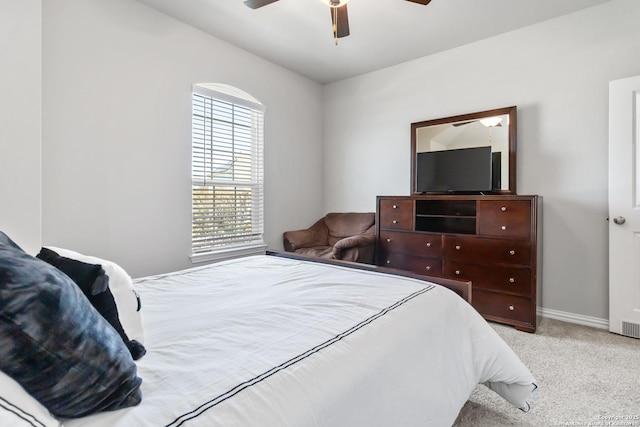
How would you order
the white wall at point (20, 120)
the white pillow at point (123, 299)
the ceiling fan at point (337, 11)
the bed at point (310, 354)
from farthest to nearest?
the ceiling fan at point (337, 11), the white wall at point (20, 120), the white pillow at point (123, 299), the bed at point (310, 354)

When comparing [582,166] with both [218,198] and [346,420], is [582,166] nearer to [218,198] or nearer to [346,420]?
[346,420]

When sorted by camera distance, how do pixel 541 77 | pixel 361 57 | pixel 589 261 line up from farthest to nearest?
pixel 361 57
pixel 541 77
pixel 589 261

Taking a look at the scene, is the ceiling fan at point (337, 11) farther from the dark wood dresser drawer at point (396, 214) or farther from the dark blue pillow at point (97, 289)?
the dark blue pillow at point (97, 289)

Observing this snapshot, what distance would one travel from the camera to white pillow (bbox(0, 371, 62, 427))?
0.51 meters

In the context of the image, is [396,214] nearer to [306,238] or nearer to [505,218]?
[505,218]

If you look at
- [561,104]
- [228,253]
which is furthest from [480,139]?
[228,253]

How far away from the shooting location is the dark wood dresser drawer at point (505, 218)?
8.75 feet

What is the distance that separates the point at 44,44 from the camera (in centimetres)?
220

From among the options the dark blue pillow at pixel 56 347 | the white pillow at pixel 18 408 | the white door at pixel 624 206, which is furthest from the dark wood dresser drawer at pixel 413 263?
the white pillow at pixel 18 408

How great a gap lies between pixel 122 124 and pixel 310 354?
258 centimetres

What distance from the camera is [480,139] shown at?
10.7ft

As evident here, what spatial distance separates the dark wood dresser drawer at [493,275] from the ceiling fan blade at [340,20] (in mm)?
2241

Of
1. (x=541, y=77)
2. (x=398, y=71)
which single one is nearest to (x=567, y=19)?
(x=541, y=77)

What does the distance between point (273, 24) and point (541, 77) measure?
2587mm
